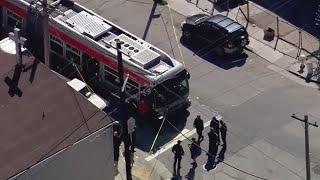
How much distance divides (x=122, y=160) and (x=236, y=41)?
9.76 meters

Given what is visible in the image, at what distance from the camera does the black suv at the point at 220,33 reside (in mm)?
35000

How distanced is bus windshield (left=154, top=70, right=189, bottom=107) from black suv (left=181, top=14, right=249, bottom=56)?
514 cm

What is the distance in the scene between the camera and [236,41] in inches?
1380

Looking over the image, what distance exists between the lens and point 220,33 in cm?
3525

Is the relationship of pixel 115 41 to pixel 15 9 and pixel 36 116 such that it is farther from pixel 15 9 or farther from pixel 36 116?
pixel 36 116

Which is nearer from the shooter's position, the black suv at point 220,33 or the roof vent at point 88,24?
the roof vent at point 88,24

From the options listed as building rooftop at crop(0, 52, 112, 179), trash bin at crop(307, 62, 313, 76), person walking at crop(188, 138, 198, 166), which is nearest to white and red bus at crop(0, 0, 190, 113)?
person walking at crop(188, 138, 198, 166)

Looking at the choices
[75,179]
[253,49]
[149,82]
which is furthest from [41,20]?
→ [253,49]

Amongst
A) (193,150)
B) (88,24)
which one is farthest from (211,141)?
(88,24)

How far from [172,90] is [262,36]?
9261mm

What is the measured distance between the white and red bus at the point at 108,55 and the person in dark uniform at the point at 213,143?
2826 millimetres

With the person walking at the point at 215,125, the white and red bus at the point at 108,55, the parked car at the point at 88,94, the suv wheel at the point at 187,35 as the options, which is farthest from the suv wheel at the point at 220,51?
the parked car at the point at 88,94

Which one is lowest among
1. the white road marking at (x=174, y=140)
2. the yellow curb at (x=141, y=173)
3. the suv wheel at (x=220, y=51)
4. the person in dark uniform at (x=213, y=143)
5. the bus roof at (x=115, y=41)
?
the yellow curb at (x=141, y=173)

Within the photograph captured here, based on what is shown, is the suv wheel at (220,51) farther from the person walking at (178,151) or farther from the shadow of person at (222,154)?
the person walking at (178,151)
